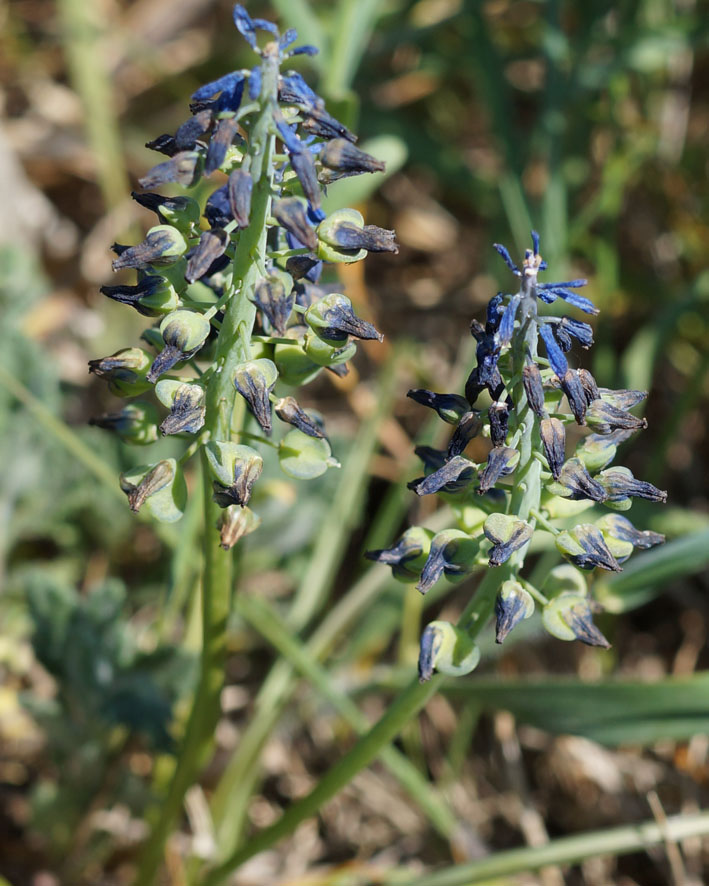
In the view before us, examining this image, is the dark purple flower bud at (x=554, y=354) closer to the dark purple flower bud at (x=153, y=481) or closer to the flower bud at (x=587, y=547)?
the flower bud at (x=587, y=547)

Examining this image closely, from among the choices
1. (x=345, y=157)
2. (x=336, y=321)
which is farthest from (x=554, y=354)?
(x=345, y=157)

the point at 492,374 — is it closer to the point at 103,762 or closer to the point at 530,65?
the point at 103,762

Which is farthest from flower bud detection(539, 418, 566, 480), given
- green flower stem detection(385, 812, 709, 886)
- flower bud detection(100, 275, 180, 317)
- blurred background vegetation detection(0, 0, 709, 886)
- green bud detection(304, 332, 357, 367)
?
green flower stem detection(385, 812, 709, 886)

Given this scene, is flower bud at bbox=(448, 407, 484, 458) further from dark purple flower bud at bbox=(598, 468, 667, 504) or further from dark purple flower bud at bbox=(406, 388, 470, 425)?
dark purple flower bud at bbox=(598, 468, 667, 504)

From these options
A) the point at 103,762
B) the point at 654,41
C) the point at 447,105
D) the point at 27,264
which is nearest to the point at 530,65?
the point at 447,105

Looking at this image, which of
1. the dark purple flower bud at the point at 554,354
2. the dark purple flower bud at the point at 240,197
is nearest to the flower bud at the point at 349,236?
the dark purple flower bud at the point at 240,197
